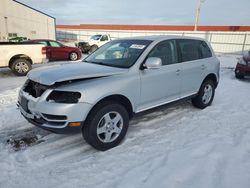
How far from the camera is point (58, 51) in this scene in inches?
527

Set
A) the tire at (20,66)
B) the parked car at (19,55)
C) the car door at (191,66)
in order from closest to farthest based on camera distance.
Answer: the car door at (191,66) < the parked car at (19,55) < the tire at (20,66)

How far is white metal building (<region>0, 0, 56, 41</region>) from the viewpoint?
24438 mm

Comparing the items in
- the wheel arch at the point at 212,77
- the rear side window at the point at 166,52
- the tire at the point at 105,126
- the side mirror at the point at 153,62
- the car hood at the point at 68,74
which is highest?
the rear side window at the point at 166,52

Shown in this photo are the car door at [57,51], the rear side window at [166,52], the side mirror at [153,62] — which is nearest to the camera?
the side mirror at [153,62]

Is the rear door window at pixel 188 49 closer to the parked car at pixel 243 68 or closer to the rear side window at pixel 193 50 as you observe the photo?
the rear side window at pixel 193 50

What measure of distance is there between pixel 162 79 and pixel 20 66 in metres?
7.27

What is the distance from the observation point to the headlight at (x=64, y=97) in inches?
114

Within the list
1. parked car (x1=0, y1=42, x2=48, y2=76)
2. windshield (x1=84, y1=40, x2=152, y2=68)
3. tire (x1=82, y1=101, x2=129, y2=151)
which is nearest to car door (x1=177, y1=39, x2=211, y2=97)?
windshield (x1=84, y1=40, x2=152, y2=68)

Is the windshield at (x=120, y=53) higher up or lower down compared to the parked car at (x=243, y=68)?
higher up

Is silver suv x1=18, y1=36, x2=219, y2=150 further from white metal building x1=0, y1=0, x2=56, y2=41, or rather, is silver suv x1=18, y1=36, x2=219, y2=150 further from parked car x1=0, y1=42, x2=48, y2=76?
white metal building x1=0, y1=0, x2=56, y2=41

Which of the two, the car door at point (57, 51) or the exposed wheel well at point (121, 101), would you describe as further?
the car door at point (57, 51)

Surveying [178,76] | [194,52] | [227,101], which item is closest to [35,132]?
[178,76]

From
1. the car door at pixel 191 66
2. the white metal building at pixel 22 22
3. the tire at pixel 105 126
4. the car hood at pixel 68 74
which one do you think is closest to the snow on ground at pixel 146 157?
the tire at pixel 105 126

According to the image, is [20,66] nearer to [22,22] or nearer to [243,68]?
[243,68]
